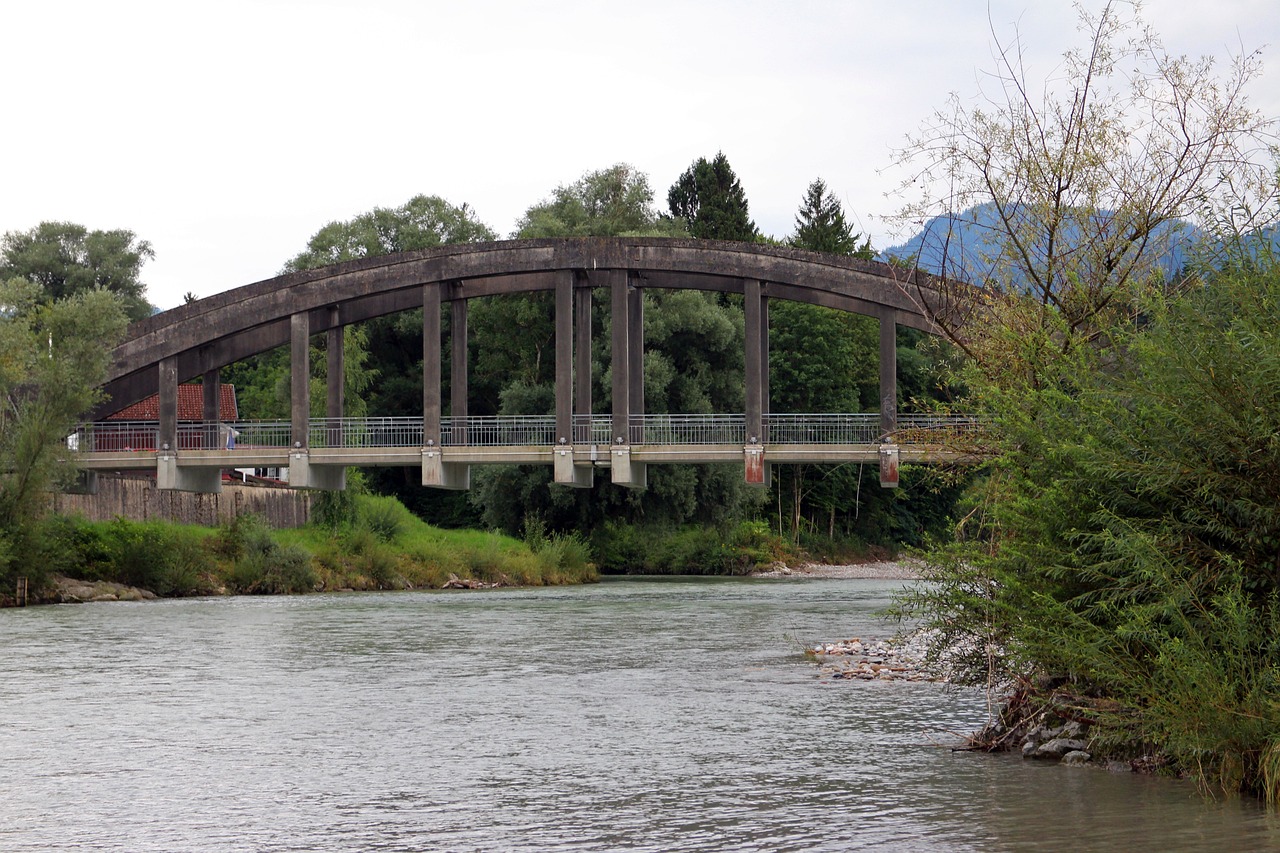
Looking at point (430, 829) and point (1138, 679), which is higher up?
point (1138, 679)

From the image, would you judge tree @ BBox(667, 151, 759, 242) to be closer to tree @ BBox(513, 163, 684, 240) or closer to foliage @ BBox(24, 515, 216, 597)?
tree @ BBox(513, 163, 684, 240)

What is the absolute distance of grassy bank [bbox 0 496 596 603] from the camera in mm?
36188

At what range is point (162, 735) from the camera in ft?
44.2

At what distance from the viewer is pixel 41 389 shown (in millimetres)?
36719

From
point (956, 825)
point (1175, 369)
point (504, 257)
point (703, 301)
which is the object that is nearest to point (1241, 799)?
point (956, 825)

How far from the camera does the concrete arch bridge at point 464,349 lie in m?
43.8

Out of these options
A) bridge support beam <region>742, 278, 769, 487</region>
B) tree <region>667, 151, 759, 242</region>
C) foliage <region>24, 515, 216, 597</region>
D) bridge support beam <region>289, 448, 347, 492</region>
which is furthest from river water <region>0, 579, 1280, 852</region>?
tree <region>667, 151, 759, 242</region>

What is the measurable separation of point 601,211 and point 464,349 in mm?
18589

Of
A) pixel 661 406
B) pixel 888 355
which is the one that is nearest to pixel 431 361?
pixel 661 406

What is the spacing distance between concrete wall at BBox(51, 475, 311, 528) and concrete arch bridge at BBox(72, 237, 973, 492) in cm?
74

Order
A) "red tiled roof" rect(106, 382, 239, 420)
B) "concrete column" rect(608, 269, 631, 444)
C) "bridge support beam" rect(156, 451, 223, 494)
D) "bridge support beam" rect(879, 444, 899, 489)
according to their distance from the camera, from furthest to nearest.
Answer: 1. "red tiled roof" rect(106, 382, 239, 420)
2. "bridge support beam" rect(156, 451, 223, 494)
3. "concrete column" rect(608, 269, 631, 444)
4. "bridge support beam" rect(879, 444, 899, 489)

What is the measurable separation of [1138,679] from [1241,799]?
3.12 ft

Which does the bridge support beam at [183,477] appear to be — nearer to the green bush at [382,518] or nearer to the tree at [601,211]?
the green bush at [382,518]

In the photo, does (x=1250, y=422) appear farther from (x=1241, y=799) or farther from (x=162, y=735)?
(x=162, y=735)
